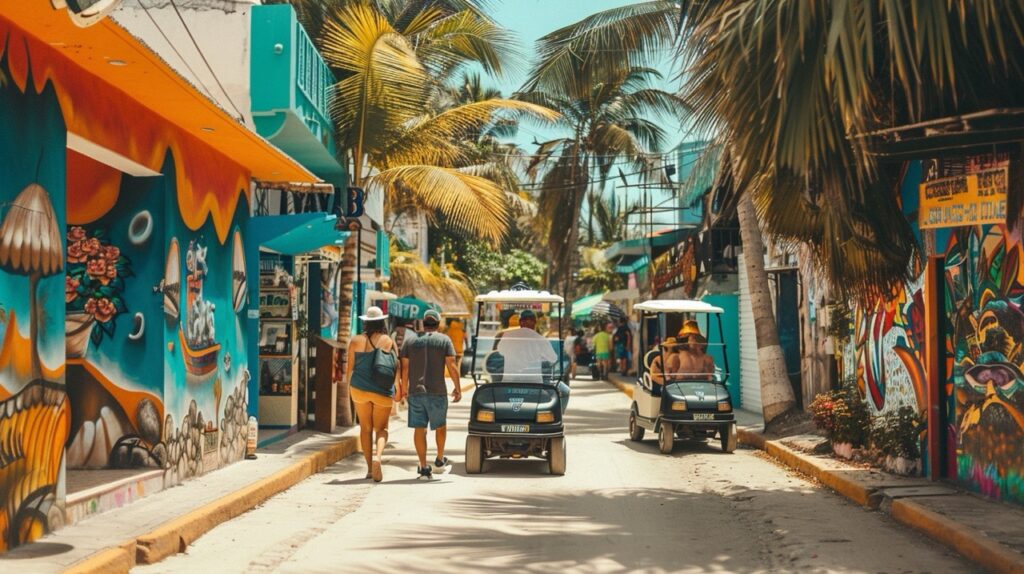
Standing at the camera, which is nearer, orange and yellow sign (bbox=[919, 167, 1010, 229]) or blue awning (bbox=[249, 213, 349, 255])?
orange and yellow sign (bbox=[919, 167, 1010, 229])

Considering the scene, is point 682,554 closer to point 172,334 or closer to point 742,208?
point 172,334

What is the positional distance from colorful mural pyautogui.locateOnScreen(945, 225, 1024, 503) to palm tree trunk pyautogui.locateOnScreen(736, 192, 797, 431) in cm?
642

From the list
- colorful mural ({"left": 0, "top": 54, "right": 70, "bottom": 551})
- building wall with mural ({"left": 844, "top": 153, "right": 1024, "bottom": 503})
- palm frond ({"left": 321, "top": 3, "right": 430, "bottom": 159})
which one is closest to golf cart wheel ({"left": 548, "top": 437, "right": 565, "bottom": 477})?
building wall with mural ({"left": 844, "top": 153, "right": 1024, "bottom": 503})

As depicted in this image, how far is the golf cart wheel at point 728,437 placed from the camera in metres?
16.0

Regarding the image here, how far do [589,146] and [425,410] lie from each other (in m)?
25.8

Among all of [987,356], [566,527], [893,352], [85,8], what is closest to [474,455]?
[566,527]

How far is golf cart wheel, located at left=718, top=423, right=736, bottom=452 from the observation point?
1605 cm

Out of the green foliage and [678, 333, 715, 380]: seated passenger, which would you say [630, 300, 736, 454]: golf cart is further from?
the green foliage

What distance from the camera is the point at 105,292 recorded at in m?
10.9

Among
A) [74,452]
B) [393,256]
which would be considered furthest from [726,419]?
[393,256]

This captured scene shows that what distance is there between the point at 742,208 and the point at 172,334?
1007cm

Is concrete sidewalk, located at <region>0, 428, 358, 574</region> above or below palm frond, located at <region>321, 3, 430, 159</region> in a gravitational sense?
below

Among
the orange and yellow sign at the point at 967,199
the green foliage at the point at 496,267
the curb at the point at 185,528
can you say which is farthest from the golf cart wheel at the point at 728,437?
the green foliage at the point at 496,267

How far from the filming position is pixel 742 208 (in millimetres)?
18188
